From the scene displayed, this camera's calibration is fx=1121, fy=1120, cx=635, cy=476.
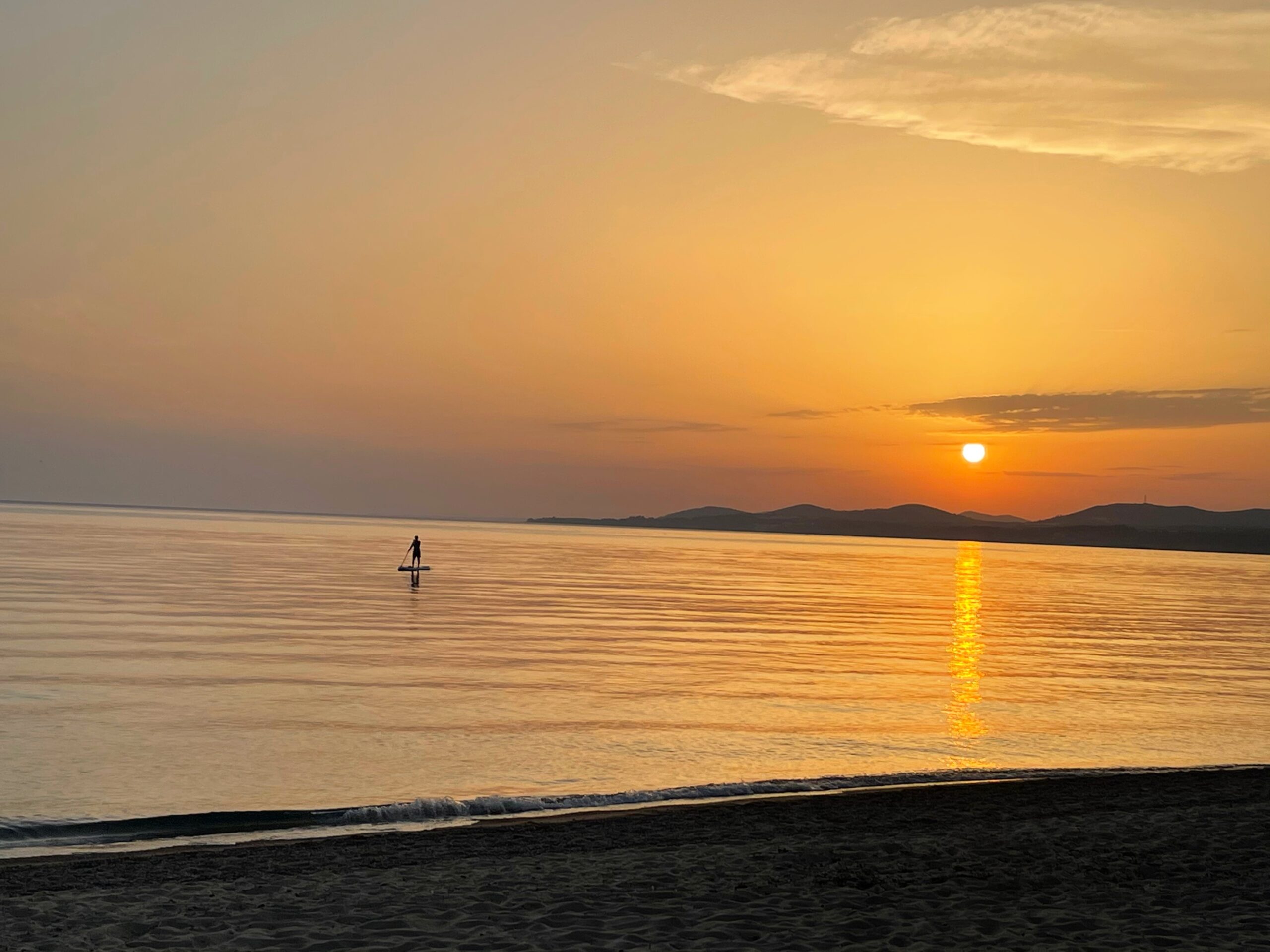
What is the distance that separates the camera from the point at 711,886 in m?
10.1

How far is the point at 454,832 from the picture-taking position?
12516 mm

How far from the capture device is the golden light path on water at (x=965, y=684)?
60.4 feet

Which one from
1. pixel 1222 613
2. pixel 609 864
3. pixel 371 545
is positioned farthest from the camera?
pixel 371 545

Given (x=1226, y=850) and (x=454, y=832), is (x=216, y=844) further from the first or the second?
(x=1226, y=850)

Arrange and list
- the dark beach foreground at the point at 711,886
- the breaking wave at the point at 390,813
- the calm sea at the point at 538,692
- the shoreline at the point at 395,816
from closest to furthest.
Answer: the dark beach foreground at the point at 711,886
the shoreline at the point at 395,816
the breaking wave at the point at 390,813
the calm sea at the point at 538,692

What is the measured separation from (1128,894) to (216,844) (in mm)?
9007

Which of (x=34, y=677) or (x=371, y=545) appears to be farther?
(x=371, y=545)

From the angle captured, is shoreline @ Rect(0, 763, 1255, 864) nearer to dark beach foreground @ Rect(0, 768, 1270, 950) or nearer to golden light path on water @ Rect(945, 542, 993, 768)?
dark beach foreground @ Rect(0, 768, 1270, 950)

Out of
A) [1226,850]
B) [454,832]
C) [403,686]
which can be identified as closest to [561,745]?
[454,832]

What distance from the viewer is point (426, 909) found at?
9203 mm

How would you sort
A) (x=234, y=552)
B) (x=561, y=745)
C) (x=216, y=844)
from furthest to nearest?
(x=234, y=552), (x=561, y=745), (x=216, y=844)

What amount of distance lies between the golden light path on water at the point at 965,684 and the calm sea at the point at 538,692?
12 cm

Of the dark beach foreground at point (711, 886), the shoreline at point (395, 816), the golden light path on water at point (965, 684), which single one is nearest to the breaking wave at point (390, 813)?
the shoreline at point (395, 816)

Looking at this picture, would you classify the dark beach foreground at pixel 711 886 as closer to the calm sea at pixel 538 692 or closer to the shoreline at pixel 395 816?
the shoreline at pixel 395 816
